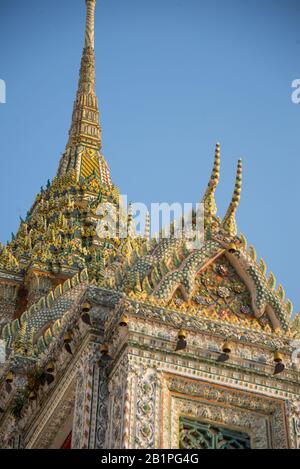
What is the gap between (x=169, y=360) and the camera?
23.0 meters

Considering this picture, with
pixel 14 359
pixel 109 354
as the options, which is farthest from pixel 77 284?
pixel 109 354

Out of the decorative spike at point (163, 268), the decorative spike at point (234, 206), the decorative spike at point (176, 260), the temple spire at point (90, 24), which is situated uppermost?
the temple spire at point (90, 24)

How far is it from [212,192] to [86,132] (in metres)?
40.3

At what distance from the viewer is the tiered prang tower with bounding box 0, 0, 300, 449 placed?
884 inches

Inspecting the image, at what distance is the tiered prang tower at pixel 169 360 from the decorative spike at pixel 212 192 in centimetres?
2

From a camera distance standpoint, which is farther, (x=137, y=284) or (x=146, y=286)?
(x=146, y=286)

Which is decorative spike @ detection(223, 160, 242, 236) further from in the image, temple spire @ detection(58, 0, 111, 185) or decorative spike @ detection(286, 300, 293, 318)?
temple spire @ detection(58, 0, 111, 185)

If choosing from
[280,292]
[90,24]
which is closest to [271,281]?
[280,292]

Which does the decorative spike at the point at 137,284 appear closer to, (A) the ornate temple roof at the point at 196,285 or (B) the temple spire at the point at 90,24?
(A) the ornate temple roof at the point at 196,285

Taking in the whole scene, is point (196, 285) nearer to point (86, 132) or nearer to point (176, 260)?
point (176, 260)

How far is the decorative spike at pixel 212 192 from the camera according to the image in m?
26.3

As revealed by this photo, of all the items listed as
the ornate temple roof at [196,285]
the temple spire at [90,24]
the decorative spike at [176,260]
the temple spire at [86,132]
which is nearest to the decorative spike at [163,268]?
the ornate temple roof at [196,285]

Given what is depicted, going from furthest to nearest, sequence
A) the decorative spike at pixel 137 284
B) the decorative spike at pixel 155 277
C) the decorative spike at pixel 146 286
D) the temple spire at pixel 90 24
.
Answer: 1. the temple spire at pixel 90 24
2. the decorative spike at pixel 155 277
3. the decorative spike at pixel 146 286
4. the decorative spike at pixel 137 284
